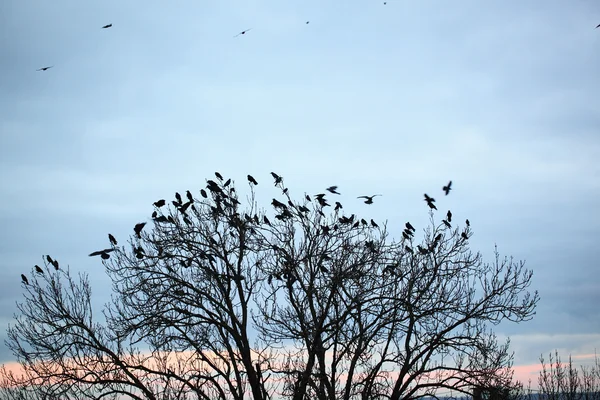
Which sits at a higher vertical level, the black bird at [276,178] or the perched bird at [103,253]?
the black bird at [276,178]

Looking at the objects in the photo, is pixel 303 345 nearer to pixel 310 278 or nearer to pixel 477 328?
pixel 310 278

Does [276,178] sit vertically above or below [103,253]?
Result: above

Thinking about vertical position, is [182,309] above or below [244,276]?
below

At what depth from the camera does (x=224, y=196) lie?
20.0m

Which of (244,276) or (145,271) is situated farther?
(244,276)

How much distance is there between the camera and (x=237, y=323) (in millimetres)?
20078

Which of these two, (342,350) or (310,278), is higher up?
(310,278)

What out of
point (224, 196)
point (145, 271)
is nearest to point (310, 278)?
point (224, 196)

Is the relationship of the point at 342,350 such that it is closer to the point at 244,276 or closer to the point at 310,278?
the point at 310,278

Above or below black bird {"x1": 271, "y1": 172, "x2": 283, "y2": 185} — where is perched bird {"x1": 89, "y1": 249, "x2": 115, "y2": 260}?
below

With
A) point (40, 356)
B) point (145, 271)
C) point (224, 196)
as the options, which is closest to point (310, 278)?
point (224, 196)

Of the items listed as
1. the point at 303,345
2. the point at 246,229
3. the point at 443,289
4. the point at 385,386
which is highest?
the point at 246,229

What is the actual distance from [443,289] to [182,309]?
8347mm

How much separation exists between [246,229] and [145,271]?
340 centimetres
